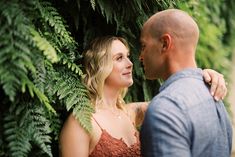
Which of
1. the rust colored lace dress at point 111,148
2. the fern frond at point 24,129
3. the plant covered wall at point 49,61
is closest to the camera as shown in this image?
the plant covered wall at point 49,61

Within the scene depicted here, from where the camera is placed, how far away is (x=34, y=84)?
101 inches

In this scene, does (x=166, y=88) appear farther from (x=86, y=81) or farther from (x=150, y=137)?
(x=86, y=81)

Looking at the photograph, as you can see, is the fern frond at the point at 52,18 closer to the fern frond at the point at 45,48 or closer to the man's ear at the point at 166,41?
the fern frond at the point at 45,48

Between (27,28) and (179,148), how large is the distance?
36.5 inches

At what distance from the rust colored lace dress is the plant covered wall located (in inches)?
11.0

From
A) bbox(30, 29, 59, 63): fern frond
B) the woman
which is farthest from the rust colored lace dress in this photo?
bbox(30, 29, 59, 63): fern frond

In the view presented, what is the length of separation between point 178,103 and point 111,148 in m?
0.94

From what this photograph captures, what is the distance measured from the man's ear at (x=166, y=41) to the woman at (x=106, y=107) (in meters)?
0.71

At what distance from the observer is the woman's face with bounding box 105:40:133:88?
3.38m

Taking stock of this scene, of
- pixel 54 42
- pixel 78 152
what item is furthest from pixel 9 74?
pixel 78 152

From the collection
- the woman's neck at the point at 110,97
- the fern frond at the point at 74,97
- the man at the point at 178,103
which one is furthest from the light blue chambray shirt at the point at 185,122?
the woman's neck at the point at 110,97

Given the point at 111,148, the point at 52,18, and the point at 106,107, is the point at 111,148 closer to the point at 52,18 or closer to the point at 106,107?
the point at 106,107

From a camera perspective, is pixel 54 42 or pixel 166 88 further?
pixel 54 42

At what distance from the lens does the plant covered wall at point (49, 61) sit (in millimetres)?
2330
